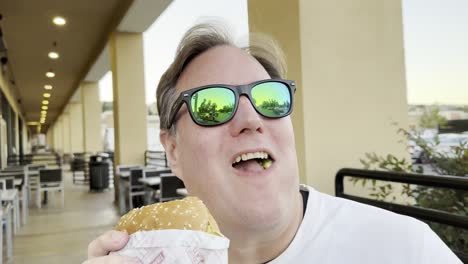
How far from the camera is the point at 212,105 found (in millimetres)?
871

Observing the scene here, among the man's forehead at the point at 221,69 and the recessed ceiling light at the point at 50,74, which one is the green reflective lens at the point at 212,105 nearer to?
the man's forehead at the point at 221,69

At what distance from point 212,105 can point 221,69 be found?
113 mm

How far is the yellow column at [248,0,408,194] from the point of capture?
8.13 feet

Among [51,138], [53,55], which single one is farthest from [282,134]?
[51,138]

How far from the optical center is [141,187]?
7215mm

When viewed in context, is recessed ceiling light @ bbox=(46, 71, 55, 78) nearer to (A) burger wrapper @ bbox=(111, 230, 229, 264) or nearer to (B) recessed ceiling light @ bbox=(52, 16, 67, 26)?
(B) recessed ceiling light @ bbox=(52, 16, 67, 26)

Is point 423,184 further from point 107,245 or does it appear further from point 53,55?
point 53,55

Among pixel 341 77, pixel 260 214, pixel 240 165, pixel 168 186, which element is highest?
pixel 341 77

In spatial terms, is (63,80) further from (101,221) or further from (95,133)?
(101,221)

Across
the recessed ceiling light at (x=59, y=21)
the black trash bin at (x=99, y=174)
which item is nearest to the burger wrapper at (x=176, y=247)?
the recessed ceiling light at (x=59, y=21)

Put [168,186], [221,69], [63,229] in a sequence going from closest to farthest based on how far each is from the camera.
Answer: [221,69] < [168,186] < [63,229]

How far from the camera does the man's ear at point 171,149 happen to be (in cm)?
101

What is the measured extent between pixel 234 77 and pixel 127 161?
7799 millimetres

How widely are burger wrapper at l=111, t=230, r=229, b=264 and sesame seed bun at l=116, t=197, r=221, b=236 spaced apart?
0.02 m
